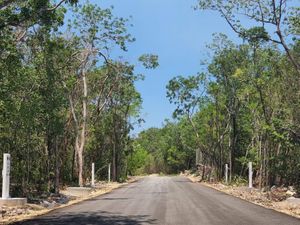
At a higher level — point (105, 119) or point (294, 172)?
point (105, 119)

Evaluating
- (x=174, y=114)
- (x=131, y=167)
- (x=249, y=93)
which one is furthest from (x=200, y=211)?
(x=131, y=167)

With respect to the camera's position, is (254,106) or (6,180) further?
(254,106)

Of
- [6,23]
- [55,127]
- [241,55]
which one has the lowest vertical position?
[55,127]

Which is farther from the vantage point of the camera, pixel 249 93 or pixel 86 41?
pixel 249 93

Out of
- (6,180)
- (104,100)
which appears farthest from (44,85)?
(104,100)

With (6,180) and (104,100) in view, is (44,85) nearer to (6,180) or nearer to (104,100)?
(6,180)

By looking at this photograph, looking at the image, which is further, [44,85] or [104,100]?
[104,100]

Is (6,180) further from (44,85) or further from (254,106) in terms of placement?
(254,106)

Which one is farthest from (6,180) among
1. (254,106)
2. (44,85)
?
(254,106)

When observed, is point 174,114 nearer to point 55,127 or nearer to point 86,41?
point 86,41

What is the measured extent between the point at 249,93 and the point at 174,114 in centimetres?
1257

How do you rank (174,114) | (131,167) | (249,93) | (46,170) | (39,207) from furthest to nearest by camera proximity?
(131,167) < (174,114) < (249,93) < (46,170) < (39,207)

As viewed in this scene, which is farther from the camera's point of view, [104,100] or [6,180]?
[104,100]

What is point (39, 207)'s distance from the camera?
67.6 feet
